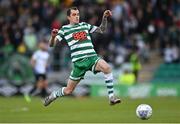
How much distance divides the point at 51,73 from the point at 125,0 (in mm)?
5581

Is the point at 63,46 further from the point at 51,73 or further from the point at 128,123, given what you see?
the point at 128,123

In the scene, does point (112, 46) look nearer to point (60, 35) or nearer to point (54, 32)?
point (60, 35)

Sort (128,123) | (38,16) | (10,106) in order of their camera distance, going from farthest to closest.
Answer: (38,16) → (10,106) → (128,123)

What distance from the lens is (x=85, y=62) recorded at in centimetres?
1709

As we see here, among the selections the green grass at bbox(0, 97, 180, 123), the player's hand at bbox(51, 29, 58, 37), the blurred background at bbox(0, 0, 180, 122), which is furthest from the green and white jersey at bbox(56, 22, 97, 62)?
the blurred background at bbox(0, 0, 180, 122)

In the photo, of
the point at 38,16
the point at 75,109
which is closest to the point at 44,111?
the point at 75,109

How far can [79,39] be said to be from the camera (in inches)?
675

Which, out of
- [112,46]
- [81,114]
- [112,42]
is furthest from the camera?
[112,42]

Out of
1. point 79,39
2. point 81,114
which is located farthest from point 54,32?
point 81,114

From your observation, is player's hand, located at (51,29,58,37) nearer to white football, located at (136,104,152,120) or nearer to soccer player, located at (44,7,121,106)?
soccer player, located at (44,7,121,106)

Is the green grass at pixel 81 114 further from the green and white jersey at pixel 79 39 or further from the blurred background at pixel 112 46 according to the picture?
the blurred background at pixel 112 46

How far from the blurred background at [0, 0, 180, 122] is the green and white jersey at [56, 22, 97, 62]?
1505 cm

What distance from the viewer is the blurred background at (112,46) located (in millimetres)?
32875

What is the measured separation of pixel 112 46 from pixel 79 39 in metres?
16.9
